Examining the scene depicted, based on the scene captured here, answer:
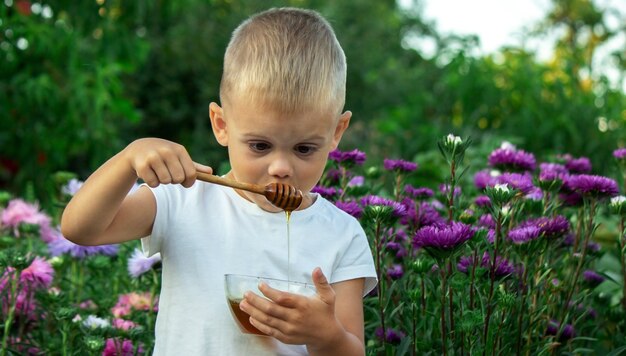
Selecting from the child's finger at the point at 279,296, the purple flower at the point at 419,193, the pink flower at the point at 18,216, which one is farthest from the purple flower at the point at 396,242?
the pink flower at the point at 18,216

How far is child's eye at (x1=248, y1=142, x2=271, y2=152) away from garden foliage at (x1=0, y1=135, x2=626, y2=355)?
1.28ft

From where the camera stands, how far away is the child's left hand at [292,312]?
155 cm

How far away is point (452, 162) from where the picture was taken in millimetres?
2129

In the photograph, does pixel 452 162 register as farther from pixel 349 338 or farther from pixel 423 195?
pixel 349 338

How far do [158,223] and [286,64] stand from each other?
0.39 metres

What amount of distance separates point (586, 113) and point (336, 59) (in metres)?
4.91

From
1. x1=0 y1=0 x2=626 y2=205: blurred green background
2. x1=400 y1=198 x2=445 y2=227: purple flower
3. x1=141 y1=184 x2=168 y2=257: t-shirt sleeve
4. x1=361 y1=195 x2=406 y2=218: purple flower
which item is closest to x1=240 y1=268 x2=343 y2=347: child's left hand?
x1=141 y1=184 x2=168 y2=257: t-shirt sleeve

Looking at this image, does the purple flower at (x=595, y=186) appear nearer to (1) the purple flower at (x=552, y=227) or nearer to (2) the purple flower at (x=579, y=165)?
(1) the purple flower at (x=552, y=227)

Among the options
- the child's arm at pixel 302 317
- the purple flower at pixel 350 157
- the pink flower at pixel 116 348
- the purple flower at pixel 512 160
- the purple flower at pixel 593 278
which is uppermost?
the purple flower at pixel 512 160

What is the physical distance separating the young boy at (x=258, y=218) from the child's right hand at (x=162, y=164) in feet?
0.32

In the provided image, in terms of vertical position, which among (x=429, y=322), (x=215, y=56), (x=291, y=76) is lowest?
(x=429, y=322)

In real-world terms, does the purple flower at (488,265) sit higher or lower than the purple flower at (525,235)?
lower

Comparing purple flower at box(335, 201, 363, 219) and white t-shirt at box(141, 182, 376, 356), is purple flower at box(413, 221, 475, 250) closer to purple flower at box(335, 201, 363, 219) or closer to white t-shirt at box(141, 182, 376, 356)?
white t-shirt at box(141, 182, 376, 356)

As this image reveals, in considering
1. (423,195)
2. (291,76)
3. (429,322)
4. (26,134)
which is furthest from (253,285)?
(26,134)
